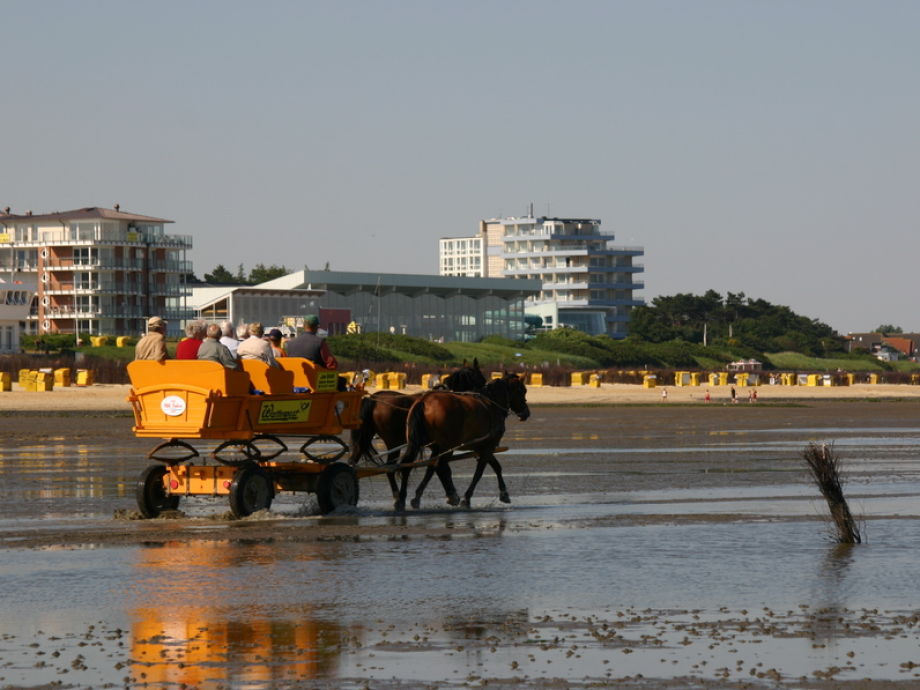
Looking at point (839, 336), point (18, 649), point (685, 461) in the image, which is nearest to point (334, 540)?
point (18, 649)

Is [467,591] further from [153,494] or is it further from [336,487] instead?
[153,494]

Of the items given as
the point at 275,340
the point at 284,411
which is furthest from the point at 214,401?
the point at 275,340

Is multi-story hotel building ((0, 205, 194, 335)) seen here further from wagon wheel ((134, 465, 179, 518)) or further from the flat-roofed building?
wagon wheel ((134, 465, 179, 518))

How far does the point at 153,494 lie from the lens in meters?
18.4

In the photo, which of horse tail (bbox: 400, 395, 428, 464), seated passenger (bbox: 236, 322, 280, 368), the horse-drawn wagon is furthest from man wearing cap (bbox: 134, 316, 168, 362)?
horse tail (bbox: 400, 395, 428, 464)

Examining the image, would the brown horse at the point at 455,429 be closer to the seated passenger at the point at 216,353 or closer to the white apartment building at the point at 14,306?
the seated passenger at the point at 216,353

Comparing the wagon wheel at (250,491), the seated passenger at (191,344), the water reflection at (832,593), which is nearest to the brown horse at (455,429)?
the wagon wheel at (250,491)

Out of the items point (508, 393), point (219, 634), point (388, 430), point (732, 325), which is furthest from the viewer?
point (732, 325)

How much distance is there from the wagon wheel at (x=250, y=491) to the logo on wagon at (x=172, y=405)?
984 millimetres

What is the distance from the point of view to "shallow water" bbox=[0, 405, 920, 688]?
9711mm

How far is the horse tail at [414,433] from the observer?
65.9ft

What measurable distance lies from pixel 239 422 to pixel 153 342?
162cm

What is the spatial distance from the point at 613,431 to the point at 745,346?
130181 mm

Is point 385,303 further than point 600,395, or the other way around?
point 385,303
